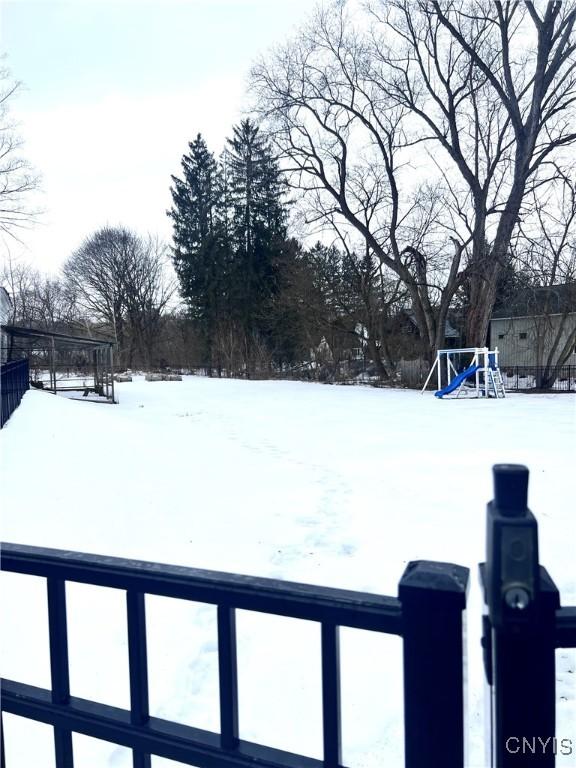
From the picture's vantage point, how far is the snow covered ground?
2.56m

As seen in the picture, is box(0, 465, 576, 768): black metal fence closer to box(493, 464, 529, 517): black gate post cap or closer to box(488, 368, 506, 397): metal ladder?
box(493, 464, 529, 517): black gate post cap

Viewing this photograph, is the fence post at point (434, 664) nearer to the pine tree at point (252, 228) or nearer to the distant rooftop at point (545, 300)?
the distant rooftop at point (545, 300)

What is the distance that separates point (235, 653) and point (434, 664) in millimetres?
435

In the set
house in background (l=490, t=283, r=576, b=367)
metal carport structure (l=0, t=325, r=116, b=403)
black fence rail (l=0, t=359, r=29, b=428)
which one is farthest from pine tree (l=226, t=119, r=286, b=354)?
black fence rail (l=0, t=359, r=29, b=428)

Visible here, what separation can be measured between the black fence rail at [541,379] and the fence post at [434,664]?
21.1 m

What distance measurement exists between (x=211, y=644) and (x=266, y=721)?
2.35ft

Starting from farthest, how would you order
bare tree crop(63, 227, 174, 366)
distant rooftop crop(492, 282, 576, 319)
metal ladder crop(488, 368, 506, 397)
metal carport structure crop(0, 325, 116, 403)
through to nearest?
bare tree crop(63, 227, 174, 366)
distant rooftop crop(492, 282, 576, 319)
metal carport structure crop(0, 325, 116, 403)
metal ladder crop(488, 368, 506, 397)

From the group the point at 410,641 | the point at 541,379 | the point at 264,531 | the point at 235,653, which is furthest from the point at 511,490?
the point at 541,379

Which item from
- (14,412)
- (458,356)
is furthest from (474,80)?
(14,412)

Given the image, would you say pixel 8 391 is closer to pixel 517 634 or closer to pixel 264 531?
pixel 264 531

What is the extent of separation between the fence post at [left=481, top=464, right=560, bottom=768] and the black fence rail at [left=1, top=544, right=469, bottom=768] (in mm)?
73

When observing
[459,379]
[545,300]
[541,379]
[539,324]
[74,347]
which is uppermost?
[545,300]

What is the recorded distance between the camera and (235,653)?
1171 mm

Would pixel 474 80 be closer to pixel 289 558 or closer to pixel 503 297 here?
pixel 503 297
